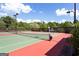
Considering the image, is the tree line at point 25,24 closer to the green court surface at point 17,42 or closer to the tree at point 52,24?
the tree at point 52,24

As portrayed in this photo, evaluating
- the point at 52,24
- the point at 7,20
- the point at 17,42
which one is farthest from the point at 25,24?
the point at 17,42

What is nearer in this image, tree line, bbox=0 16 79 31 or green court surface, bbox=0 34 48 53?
tree line, bbox=0 16 79 31

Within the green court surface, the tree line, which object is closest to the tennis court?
the green court surface

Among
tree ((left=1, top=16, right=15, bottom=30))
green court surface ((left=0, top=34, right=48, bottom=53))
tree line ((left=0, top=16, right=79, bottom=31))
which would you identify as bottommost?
green court surface ((left=0, top=34, right=48, bottom=53))

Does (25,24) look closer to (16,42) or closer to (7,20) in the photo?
(7,20)

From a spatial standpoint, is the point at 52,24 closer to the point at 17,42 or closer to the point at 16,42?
the point at 17,42

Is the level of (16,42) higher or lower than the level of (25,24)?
lower

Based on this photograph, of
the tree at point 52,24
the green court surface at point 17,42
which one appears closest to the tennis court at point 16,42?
the green court surface at point 17,42

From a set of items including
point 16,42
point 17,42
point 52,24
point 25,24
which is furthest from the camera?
point 16,42

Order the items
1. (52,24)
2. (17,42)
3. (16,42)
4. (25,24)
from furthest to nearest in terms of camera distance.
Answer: (16,42), (17,42), (25,24), (52,24)

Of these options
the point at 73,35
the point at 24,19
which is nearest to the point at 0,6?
the point at 24,19

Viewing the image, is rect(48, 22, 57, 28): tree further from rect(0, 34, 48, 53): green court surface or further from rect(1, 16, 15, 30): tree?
rect(0, 34, 48, 53): green court surface

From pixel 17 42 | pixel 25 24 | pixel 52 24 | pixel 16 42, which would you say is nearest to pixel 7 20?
pixel 25 24

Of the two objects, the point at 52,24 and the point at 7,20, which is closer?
the point at 52,24
